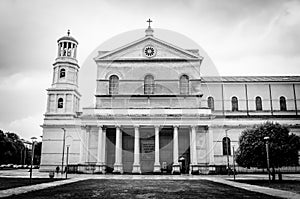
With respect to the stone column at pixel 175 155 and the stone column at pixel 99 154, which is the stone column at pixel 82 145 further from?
the stone column at pixel 175 155

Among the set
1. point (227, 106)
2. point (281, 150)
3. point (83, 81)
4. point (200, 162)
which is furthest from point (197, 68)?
point (281, 150)

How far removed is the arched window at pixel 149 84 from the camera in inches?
1845

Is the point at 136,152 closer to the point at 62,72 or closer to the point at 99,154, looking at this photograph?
the point at 99,154

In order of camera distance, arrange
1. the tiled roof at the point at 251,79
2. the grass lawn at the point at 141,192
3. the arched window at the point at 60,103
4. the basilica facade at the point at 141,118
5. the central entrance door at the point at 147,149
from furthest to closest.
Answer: the tiled roof at the point at 251,79 → the arched window at the point at 60,103 → the central entrance door at the point at 147,149 → the basilica facade at the point at 141,118 → the grass lawn at the point at 141,192

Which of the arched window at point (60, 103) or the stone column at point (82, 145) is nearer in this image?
the stone column at point (82, 145)

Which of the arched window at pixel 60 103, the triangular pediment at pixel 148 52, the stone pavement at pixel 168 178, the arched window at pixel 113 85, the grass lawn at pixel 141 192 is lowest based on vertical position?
the stone pavement at pixel 168 178

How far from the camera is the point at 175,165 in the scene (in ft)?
138

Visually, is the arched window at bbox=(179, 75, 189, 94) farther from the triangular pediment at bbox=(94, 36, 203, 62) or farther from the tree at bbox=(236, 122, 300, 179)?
the tree at bbox=(236, 122, 300, 179)

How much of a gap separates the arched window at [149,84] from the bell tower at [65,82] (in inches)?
492

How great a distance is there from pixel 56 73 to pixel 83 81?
9369mm

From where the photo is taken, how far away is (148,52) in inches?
1884

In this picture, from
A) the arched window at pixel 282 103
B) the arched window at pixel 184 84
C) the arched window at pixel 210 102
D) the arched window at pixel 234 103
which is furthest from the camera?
the arched window at pixel 234 103

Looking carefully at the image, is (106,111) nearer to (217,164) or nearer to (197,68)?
(197,68)

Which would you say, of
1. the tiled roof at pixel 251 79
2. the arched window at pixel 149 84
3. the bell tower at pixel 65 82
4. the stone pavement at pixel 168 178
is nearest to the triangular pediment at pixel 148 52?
the arched window at pixel 149 84
